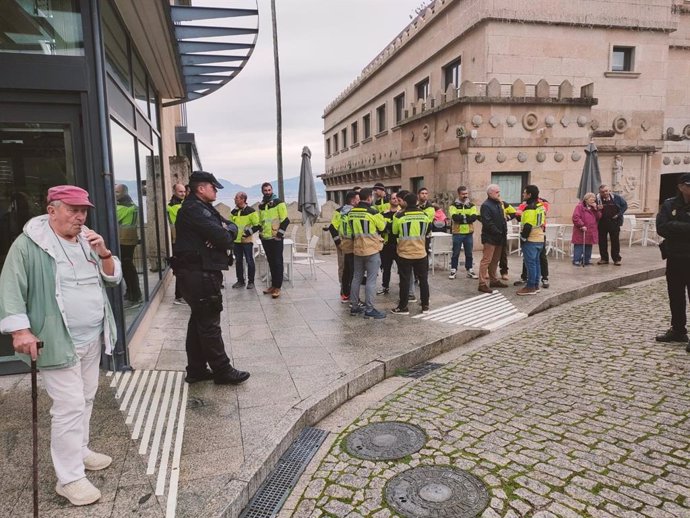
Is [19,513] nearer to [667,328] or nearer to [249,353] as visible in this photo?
[249,353]

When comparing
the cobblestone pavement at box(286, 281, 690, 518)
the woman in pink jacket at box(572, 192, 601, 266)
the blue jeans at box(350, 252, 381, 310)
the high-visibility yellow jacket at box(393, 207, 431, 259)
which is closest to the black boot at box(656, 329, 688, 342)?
the cobblestone pavement at box(286, 281, 690, 518)

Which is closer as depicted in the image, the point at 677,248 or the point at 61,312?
the point at 61,312

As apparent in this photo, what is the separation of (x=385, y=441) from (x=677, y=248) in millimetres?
4549

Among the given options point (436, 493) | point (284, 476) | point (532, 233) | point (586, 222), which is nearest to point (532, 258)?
point (532, 233)

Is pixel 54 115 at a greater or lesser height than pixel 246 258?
greater

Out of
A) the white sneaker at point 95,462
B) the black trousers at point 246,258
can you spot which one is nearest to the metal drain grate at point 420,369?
the white sneaker at point 95,462

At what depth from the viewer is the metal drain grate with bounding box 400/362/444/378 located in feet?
19.0

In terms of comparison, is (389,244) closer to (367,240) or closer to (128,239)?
(367,240)

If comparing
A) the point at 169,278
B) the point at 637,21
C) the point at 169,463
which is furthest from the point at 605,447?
the point at 637,21

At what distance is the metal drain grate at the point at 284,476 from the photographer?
3.35m

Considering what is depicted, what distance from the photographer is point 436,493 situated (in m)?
3.41

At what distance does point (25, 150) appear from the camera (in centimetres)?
508

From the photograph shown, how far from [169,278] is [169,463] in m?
7.90

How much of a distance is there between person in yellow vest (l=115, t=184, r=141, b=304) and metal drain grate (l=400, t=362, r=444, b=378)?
11.3ft
